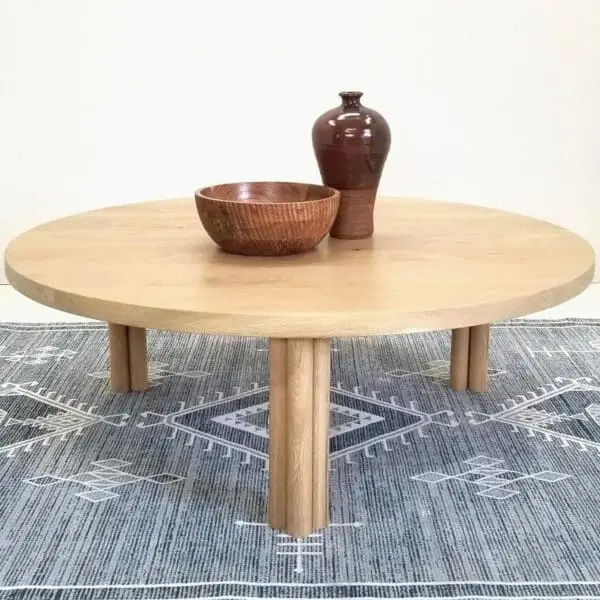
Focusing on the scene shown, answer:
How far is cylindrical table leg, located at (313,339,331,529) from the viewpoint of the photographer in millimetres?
1763

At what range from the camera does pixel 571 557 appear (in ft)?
5.82

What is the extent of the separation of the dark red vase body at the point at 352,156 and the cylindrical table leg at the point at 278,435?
1.69 feet

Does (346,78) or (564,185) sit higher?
(346,78)

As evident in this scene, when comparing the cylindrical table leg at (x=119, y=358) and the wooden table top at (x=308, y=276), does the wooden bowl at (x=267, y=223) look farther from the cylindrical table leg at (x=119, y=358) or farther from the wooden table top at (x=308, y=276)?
the cylindrical table leg at (x=119, y=358)

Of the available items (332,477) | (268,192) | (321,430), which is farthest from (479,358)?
(321,430)

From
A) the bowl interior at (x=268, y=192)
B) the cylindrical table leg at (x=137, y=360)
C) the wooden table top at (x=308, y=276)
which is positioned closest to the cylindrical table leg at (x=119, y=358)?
the cylindrical table leg at (x=137, y=360)

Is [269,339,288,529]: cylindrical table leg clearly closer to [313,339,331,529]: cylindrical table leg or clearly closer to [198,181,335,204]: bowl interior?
[313,339,331,529]: cylindrical table leg

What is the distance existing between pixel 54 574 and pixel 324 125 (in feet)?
3.53

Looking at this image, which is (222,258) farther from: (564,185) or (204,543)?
(564,185)

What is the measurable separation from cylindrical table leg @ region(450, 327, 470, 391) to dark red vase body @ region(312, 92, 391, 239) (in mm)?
495

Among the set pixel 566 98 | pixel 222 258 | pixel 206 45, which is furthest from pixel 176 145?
pixel 222 258

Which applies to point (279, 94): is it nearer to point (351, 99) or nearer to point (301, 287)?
point (351, 99)

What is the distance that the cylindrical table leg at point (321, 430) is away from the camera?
1.76 m

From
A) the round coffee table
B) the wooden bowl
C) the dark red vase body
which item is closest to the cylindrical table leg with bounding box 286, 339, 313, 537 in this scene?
the round coffee table
